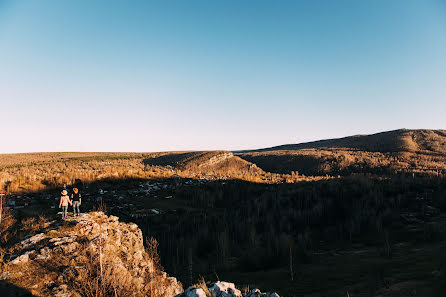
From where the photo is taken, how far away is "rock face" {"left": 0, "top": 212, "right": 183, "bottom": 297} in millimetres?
5684

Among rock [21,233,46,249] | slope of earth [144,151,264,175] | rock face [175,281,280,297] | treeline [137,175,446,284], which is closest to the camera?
rock face [175,281,280,297]

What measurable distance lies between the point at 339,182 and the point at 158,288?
2288 cm

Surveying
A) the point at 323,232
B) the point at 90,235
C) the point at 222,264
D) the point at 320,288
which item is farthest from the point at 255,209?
the point at 90,235

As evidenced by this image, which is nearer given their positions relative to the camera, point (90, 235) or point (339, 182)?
point (90, 235)

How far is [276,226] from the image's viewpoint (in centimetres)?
1788

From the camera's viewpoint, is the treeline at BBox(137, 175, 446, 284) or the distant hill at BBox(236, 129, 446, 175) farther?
the distant hill at BBox(236, 129, 446, 175)

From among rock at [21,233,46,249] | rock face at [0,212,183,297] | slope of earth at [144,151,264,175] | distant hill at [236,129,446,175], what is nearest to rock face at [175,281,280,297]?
rock face at [0,212,183,297]

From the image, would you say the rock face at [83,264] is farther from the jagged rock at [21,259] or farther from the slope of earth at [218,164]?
the slope of earth at [218,164]

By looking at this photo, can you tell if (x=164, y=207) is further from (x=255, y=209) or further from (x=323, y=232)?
(x=323, y=232)

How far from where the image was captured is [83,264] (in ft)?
21.2

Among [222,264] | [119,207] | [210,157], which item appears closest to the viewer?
[222,264]

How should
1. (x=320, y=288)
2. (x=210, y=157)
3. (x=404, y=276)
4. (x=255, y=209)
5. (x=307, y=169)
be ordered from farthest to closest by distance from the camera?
(x=210, y=157), (x=307, y=169), (x=255, y=209), (x=320, y=288), (x=404, y=276)

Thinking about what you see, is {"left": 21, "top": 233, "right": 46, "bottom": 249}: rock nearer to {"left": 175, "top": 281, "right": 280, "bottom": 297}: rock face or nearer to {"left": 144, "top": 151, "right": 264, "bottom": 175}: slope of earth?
{"left": 175, "top": 281, "right": 280, "bottom": 297}: rock face

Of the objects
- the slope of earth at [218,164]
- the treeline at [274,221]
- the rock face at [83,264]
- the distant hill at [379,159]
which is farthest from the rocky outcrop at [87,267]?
the distant hill at [379,159]
